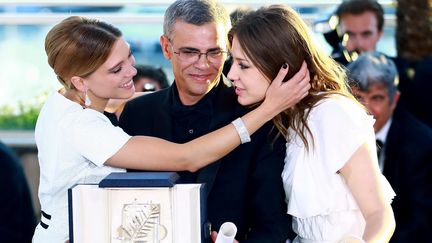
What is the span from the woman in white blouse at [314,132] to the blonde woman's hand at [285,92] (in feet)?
0.14

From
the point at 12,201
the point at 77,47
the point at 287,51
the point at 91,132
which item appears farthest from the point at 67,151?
the point at 12,201

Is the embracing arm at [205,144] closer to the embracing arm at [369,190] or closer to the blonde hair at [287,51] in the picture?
the blonde hair at [287,51]

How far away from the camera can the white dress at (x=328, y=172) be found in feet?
9.53

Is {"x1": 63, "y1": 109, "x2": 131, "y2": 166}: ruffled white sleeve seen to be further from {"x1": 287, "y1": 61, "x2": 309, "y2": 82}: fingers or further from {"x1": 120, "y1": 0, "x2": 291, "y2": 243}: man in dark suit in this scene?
{"x1": 287, "y1": 61, "x2": 309, "y2": 82}: fingers

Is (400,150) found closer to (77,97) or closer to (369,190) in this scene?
(369,190)

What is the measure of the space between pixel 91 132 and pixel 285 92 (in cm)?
62

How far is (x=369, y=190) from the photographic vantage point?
2846mm

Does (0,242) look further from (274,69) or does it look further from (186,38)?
(274,69)

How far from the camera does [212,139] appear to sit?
302cm

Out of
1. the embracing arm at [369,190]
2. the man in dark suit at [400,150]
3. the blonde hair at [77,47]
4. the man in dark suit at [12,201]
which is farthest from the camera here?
the man in dark suit at [12,201]

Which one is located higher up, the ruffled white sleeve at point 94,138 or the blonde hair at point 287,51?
the blonde hair at point 287,51

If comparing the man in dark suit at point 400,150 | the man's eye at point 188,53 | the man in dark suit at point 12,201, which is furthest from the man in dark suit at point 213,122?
the man in dark suit at point 12,201

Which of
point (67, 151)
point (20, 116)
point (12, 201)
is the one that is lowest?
point (20, 116)

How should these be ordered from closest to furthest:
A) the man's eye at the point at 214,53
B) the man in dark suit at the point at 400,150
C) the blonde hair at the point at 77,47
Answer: the blonde hair at the point at 77,47 < the man's eye at the point at 214,53 < the man in dark suit at the point at 400,150
